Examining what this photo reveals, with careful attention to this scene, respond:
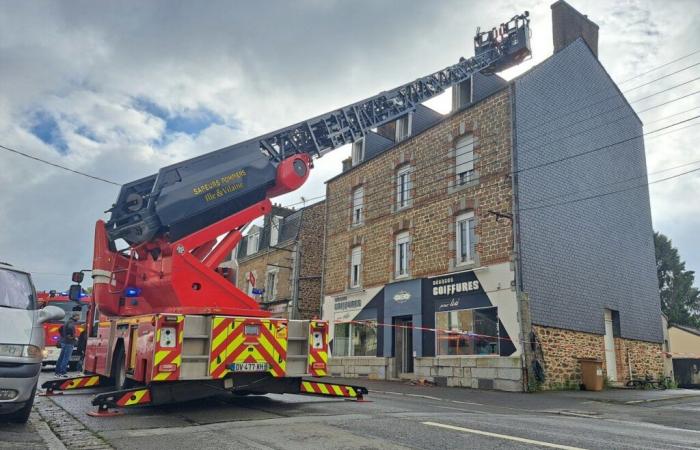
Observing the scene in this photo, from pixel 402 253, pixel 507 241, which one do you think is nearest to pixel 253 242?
pixel 402 253

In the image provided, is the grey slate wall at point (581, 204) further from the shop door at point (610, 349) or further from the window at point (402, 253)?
the window at point (402, 253)

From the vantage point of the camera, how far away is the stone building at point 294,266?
26875 millimetres

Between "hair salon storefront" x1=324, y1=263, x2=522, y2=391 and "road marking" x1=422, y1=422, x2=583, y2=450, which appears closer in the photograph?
"road marking" x1=422, y1=422, x2=583, y2=450

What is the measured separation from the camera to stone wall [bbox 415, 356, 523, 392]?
15.0m

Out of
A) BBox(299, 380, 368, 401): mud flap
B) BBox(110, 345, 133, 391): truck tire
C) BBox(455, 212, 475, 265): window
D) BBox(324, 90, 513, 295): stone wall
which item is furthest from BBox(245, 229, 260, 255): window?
BBox(299, 380, 368, 401): mud flap

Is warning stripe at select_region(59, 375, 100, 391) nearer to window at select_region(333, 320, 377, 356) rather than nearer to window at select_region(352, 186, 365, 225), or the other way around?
window at select_region(333, 320, 377, 356)

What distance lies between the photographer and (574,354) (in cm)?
1647

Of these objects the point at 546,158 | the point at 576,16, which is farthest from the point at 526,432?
the point at 576,16

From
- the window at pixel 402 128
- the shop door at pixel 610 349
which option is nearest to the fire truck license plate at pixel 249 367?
the shop door at pixel 610 349

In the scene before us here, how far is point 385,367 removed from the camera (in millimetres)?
19656

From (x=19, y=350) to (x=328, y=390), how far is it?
4788 millimetres

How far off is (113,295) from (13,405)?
361 centimetres

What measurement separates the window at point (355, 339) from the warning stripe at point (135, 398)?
1375 cm

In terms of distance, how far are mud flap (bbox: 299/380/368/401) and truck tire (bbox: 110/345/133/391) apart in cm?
285
